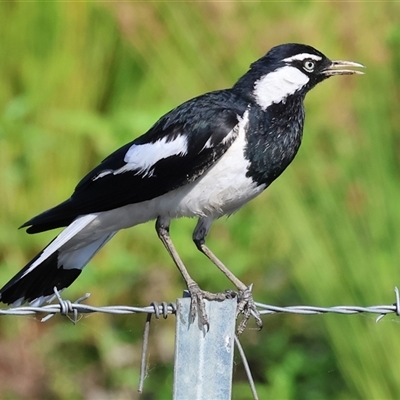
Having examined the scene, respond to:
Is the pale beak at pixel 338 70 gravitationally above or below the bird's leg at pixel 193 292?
above

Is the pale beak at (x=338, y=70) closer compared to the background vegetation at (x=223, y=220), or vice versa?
the pale beak at (x=338, y=70)

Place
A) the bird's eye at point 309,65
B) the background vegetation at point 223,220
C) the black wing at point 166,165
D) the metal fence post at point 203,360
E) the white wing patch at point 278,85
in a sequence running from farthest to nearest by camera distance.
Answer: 1. the background vegetation at point 223,220
2. the bird's eye at point 309,65
3. the white wing patch at point 278,85
4. the black wing at point 166,165
5. the metal fence post at point 203,360

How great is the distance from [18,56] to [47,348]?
Result: 1788 mm

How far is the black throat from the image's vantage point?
327cm

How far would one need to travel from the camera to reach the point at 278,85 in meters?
3.55

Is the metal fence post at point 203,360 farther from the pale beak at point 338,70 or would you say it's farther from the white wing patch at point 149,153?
the pale beak at point 338,70

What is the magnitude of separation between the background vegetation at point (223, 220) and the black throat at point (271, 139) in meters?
0.86

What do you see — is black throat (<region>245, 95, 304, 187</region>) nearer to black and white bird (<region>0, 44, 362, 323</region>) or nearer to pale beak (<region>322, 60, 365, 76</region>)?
black and white bird (<region>0, 44, 362, 323</region>)

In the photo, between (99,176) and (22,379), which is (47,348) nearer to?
(22,379)

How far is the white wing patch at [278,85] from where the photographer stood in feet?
11.4

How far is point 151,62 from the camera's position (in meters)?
4.98

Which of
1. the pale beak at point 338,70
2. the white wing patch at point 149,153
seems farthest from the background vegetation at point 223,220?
the white wing patch at point 149,153

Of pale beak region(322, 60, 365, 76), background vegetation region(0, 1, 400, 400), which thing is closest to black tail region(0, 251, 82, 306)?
background vegetation region(0, 1, 400, 400)

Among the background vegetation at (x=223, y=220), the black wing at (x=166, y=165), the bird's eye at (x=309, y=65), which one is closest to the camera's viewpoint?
the black wing at (x=166, y=165)
